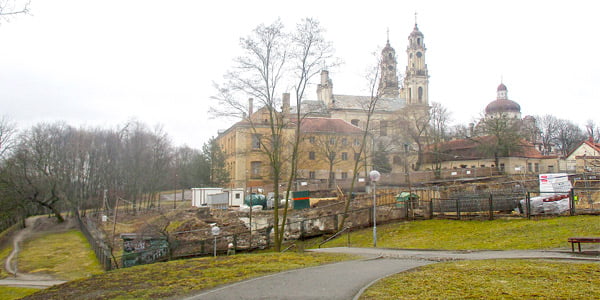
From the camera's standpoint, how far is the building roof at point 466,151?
56.5 metres

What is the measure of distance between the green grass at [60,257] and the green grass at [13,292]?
3.64 m

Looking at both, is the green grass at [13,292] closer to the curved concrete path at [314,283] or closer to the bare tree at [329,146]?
the curved concrete path at [314,283]

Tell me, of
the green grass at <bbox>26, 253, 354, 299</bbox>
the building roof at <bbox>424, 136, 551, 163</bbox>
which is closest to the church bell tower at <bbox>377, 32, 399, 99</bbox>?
the green grass at <bbox>26, 253, 354, 299</bbox>

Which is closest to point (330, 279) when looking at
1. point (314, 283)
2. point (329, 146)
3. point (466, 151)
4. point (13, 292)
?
point (314, 283)

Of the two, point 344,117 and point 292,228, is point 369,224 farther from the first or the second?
point 344,117

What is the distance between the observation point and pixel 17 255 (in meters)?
34.1

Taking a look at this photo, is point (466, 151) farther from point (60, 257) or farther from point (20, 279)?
point (20, 279)

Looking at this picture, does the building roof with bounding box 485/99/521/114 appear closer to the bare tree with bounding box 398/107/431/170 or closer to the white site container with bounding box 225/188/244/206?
the bare tree with bounding box 398/107/431/170

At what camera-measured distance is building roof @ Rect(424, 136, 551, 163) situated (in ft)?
185

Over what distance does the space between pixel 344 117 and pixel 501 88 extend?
45.1m

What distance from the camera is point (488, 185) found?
123 feet

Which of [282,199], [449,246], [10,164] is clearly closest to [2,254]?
[10,164]

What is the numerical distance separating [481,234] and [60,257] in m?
29.4

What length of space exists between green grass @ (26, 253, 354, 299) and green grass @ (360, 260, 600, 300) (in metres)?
3.79
